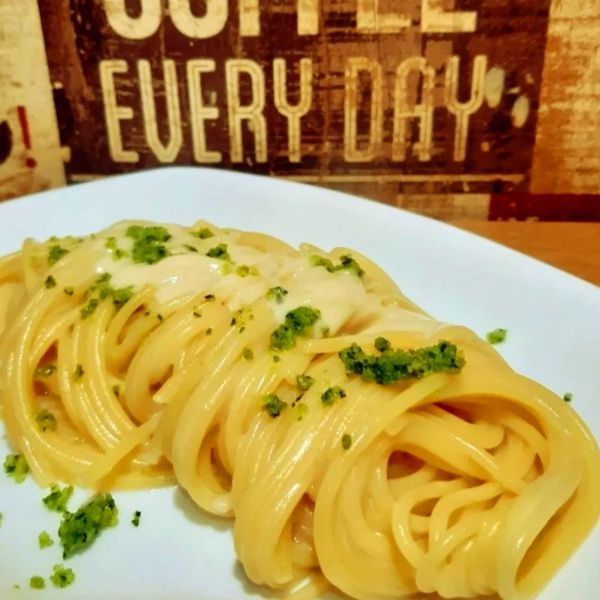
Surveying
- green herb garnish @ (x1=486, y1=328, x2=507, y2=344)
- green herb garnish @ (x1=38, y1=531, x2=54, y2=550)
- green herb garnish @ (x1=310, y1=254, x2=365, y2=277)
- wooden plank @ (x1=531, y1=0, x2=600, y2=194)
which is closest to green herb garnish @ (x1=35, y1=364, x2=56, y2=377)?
green herb garnish @ (x1=38, y1=531, x2=54, y2=550)

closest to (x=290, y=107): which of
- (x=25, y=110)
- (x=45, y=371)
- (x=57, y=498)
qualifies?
(x=25, y=110)

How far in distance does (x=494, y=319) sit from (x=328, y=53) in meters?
1.07

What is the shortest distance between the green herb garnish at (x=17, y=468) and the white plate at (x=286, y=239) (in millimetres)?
18

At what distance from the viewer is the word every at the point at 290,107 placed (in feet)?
8.70

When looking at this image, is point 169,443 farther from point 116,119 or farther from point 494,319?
point 116,119

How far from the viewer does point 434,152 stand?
279 cm

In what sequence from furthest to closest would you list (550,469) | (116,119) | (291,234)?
(116,119) < (291,234) < (550,469)

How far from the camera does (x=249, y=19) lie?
2.57m

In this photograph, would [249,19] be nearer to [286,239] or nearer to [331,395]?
[286,239]

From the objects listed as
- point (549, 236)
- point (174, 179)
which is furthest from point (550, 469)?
point (174, 179)

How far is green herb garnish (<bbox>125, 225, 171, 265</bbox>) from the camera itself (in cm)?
186

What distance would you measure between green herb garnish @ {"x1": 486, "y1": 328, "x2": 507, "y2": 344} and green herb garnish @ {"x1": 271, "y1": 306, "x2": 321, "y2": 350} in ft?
1.77

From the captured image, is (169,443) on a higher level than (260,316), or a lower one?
lower

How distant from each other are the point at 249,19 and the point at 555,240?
3.86 ft
